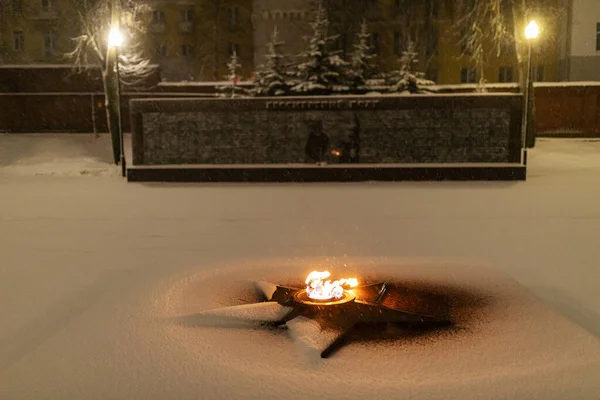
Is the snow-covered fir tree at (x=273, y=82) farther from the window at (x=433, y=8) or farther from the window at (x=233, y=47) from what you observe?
the window at (x=233, y=47)

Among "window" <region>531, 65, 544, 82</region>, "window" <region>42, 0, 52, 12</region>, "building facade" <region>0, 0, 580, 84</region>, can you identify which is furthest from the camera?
"window" <region>42, 0, 52, 12</region>

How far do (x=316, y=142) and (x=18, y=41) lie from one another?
115 ft

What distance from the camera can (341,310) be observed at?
687cm

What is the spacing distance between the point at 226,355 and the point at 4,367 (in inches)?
77.7

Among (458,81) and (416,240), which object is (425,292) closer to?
(416,240)

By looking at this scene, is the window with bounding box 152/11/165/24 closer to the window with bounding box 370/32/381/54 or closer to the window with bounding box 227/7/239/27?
the window with bounding box 227/7/239/27

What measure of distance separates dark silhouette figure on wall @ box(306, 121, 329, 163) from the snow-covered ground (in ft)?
8.78

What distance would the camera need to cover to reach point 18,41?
160 feet

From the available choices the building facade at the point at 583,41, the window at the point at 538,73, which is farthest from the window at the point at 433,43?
the building facade at the point at 583,41

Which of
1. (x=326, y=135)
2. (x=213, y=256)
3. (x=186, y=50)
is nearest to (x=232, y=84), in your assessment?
(x=326, y=135)

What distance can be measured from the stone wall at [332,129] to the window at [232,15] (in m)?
28.3

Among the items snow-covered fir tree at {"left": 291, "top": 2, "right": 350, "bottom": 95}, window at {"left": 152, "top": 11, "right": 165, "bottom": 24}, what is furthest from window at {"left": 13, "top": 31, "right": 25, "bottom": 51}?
snow-covered fir tree at {"left": 291, "top": 2, "right": 350, "bottom": 95}

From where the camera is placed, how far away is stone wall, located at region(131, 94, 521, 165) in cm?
2258

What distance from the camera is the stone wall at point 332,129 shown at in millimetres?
22578
